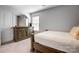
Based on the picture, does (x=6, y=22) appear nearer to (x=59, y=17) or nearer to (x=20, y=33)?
(x=20, y=33)

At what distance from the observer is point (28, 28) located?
116 centimetres

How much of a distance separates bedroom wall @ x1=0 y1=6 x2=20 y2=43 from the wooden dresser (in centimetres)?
6

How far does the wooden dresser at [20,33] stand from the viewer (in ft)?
3.68

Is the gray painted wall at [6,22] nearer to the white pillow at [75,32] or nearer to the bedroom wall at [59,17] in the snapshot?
the bedroom wall at [59,17]

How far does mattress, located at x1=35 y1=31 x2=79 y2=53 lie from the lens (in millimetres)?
957

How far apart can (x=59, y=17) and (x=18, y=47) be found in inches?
25.9

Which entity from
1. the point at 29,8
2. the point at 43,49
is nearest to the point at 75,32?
the point at 43,49

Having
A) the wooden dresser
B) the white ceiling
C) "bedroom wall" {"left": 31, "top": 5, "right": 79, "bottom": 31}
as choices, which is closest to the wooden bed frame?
the wooden dresser

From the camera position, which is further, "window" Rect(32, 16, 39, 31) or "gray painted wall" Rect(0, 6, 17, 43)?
"window" Rect(32, 16, 39, 31)

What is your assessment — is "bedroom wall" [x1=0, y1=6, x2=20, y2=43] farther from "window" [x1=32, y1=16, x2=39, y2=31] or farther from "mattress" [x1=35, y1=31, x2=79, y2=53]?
"mattress" [x1=35, y1=31, x2=79, y2=53]

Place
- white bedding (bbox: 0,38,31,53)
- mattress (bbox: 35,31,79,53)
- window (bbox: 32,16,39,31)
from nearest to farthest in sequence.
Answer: mattress (bbox: 35,31,79,53)
white bedding (bbox: 0,38,31,53)
window (bbox: 32,16,39,31)

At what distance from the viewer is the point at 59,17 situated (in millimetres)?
1089
